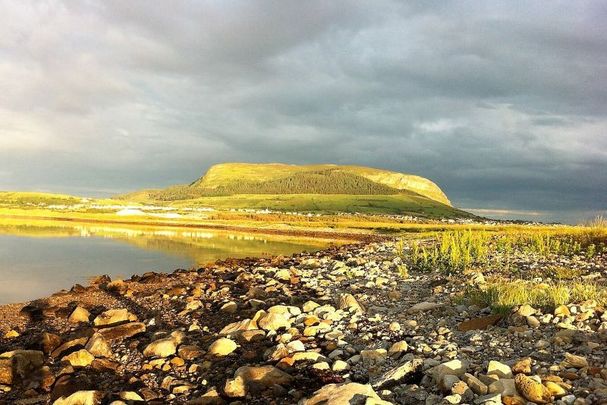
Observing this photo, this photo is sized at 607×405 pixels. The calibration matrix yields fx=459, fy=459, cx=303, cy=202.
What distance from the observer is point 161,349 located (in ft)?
33.8

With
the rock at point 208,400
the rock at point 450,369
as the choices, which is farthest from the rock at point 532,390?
the rock at point 208,400

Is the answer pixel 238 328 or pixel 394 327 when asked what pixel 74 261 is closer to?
pixel 238 328

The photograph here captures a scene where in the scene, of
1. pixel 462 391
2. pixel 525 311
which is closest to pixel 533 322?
pixel 525 311

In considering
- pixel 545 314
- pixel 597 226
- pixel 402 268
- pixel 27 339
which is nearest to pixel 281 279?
pixel 402 268

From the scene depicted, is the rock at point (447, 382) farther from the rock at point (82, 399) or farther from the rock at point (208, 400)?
the rock at point (82, 399)

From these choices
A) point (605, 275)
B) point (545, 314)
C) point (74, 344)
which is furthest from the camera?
point (605, 275)

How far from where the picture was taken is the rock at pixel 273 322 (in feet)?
37.2

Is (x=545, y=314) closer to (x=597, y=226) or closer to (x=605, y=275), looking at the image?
(x=605, y=275)

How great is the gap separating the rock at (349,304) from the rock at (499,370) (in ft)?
17.1

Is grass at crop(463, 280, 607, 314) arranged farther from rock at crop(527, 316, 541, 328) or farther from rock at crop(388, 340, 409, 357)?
rock at crop(388, 340, 409, 357)

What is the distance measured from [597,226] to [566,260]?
11313 mm

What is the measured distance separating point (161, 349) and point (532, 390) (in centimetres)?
753

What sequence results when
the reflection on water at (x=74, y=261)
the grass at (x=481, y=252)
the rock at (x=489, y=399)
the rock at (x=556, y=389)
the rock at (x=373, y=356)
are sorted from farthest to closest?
the reflection on water at (x=74, y=261) → the grass at (x=481, y=252) → the rock at (x=373, y=356) → the rock at (x=556, y=389) → the rock at (x=489, y=399)

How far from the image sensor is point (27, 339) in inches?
496
